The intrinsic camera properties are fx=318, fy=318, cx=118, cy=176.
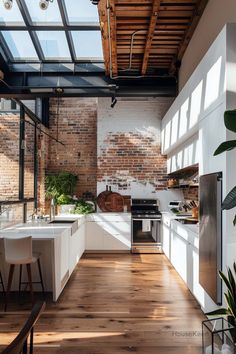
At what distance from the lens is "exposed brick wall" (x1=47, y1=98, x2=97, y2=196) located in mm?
7949

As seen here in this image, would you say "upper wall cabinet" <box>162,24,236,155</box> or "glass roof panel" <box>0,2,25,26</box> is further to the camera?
"glass roof panel" <box>0,2,25,26</box>

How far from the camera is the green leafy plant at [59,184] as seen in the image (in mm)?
7422

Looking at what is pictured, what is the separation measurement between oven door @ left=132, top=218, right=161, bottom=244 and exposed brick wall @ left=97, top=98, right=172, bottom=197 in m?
0.87

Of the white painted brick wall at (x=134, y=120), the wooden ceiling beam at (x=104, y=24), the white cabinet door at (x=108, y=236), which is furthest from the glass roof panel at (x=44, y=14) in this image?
the white cabinet door at (x=108, y=236)

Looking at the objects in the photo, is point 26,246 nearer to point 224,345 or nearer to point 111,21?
point 224,345

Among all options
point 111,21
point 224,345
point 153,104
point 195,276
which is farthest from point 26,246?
point 153,104

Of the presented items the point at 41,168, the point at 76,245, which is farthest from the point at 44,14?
the point at 76,245

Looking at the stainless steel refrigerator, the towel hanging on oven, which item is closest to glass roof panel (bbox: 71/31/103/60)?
the towel hanging on oven

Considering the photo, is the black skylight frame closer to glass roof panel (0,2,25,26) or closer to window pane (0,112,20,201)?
glass roof panel (0,2,25,26)

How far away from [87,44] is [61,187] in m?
3.17

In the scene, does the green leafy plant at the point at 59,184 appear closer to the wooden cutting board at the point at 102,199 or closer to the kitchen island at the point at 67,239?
the wooden cutting board at the point at 102,199

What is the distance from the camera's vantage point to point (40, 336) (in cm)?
310

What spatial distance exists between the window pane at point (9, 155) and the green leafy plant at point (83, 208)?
160 cm

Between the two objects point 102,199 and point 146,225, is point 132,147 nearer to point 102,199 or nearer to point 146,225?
point 102,199
